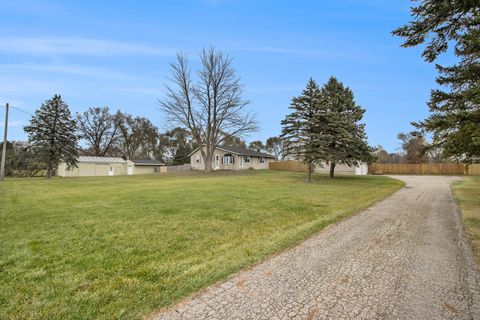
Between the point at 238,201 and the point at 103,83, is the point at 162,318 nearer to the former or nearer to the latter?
the point at 238,201

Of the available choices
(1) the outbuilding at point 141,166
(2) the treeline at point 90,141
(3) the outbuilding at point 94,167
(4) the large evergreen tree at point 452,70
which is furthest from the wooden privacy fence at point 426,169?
(3) the outbuilding at point 94,167

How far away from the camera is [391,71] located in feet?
48.4

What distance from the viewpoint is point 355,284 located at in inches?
131

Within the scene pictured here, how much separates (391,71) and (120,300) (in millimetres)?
16650

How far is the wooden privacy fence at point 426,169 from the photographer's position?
37000mm

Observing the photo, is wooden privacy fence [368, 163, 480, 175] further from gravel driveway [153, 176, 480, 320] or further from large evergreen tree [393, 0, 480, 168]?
gravel driveway [153, 176, 480, 320]

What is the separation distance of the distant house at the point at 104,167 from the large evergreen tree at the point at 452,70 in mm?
41270

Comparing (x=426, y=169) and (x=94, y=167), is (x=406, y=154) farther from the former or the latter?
(x=94, y=167)

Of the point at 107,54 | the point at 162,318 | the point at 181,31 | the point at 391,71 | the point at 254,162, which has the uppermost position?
the point at 181,31

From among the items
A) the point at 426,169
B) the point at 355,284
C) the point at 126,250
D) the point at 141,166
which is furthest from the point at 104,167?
the point at 426,169

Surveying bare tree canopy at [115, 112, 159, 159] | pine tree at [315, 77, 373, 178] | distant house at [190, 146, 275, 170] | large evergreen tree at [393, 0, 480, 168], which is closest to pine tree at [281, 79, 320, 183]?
pine tree at [315, 77, 373, 178]

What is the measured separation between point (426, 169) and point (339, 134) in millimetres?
27614

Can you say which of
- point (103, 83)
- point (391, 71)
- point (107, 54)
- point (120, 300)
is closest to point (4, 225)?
point (120, 300)

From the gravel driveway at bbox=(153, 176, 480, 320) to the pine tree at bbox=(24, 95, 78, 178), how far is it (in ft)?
106
